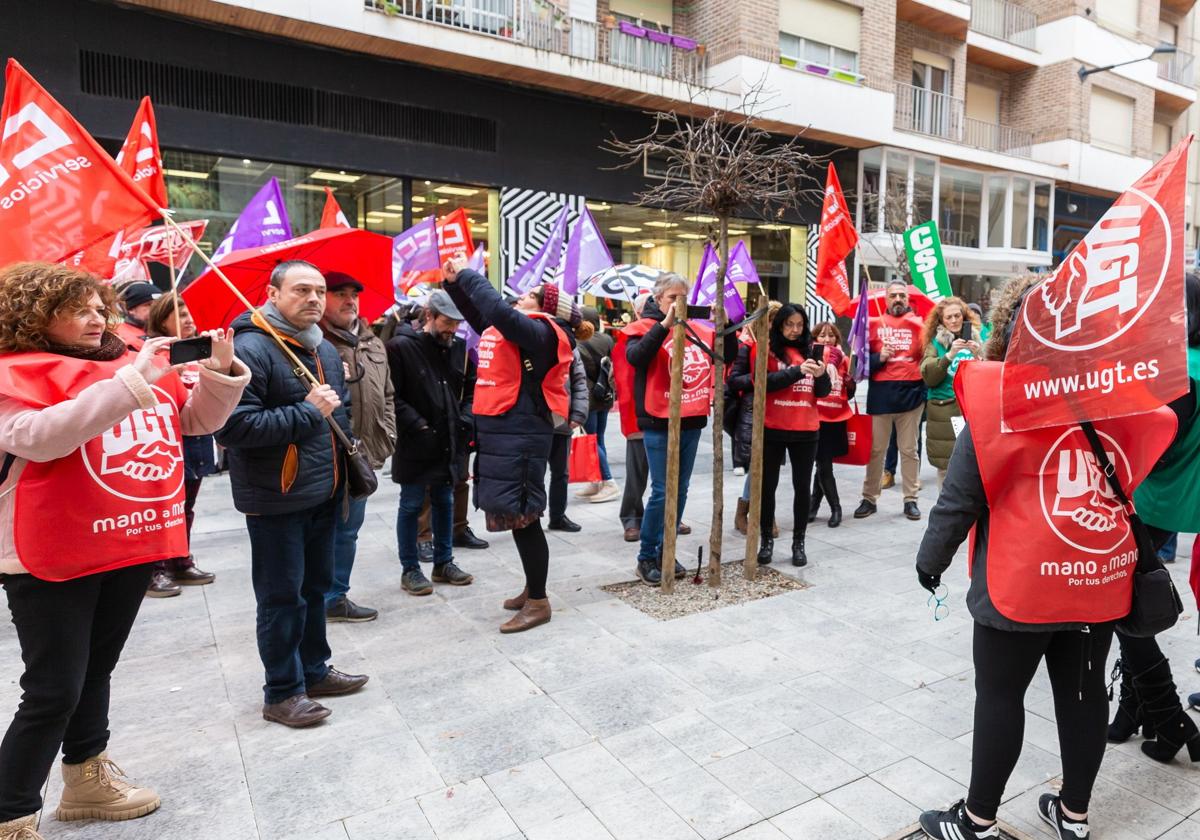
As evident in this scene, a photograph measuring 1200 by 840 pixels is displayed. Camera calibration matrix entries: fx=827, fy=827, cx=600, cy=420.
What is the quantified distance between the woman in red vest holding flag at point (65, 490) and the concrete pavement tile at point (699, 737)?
7.09 ft

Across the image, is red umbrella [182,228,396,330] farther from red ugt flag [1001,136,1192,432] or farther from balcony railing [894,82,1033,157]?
balcony railing [894,82,1033,157]

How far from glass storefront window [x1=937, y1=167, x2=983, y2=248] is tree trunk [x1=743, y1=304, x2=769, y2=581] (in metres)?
19.2

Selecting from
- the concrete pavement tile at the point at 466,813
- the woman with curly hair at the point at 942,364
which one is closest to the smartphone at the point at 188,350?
the concrete pavement tile at the point at 466,813

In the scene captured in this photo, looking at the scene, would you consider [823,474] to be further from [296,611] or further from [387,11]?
[387,11]

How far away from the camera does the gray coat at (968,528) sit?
8.81 feet

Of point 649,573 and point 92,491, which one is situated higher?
point 92,491

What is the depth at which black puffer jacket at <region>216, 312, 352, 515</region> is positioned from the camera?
3.41 meters

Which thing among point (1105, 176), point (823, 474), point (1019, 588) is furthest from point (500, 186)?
point (1105, 176)

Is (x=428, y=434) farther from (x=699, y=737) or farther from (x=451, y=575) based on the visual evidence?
(x=699, y=737)

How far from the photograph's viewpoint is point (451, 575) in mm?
5793

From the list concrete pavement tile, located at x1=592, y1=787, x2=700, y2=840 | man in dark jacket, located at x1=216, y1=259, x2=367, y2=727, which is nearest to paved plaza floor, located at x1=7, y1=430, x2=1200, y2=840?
concrete pavement tile, located at x1=592, y1=787, x2=700, y2=840

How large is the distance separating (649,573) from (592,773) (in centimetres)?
258

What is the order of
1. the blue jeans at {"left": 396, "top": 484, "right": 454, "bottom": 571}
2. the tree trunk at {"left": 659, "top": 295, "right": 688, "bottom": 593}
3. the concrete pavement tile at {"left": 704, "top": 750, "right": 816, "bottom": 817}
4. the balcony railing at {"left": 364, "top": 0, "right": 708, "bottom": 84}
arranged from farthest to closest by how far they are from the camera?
the balcony railing at {"left": 364, "top": 0, "right": 708, "bottom": 84}
the blue jeans at {"left": 396, "top": 484, "right": 454, "bottom": 571}
the tree trunk at {"left": 659, "top": 295, "right": 688, "bottom": 593}
the concrete pavement tile at {"left": 704, "top": 750, "right": 816, "bottom": 817}

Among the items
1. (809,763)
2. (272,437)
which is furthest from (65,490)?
(809,763)
